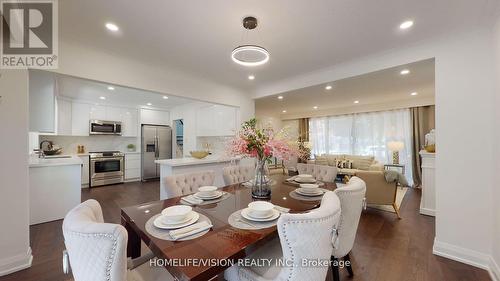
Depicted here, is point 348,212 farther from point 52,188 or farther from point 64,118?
point 64,118

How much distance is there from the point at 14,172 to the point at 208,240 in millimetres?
2262

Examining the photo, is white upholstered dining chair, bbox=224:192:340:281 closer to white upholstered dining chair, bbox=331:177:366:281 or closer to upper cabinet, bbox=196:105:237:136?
white upholstered dining chair, bbox=331:177:366:281

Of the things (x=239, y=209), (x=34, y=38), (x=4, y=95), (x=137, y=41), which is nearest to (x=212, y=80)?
(x=137, y=41)

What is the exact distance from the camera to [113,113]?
18.7ft

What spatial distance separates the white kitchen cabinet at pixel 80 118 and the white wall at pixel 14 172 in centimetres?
392

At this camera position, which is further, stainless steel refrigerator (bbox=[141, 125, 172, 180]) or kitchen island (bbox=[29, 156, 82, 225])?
stainless steel refrigerator (bbox=[141, 125, 172, 180])

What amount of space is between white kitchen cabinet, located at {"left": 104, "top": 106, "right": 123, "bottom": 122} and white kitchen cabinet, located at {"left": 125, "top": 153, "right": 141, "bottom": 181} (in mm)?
1122

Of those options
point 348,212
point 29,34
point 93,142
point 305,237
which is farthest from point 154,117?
point 305,237

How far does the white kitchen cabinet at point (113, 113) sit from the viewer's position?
18.4ft

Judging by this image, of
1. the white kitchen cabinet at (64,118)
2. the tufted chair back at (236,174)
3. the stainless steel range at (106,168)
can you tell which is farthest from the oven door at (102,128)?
the tufted chair back at (236,174)

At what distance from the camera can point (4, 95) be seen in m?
1.83

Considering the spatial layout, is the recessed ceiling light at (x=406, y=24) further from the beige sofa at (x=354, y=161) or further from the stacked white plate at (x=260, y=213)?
the beige sofa at (x=354, y=161)

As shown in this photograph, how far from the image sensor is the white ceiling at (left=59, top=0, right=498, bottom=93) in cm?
169

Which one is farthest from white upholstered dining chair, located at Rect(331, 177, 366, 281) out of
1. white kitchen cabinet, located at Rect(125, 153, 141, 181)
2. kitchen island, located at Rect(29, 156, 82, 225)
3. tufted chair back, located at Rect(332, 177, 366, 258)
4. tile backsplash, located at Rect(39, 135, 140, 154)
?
tile backsplash, located at Rect(39, 135, 140, 154)
